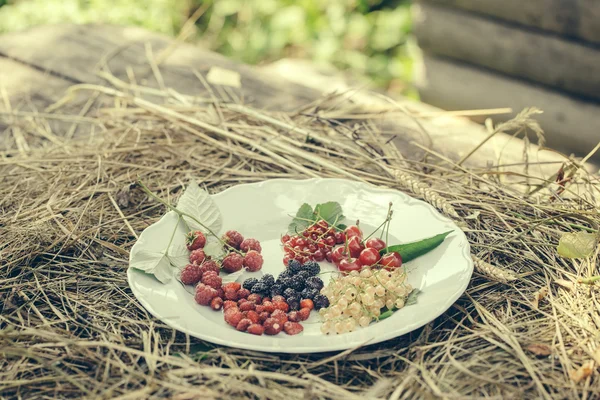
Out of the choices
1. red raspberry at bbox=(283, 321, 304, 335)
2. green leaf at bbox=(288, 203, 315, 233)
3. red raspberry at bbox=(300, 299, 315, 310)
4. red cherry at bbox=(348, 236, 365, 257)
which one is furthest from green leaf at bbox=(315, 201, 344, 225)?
red raspberry at bbox=(283, 321, 304, 335)

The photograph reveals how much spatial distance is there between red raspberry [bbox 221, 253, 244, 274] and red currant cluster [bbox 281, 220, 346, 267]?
0.13 meters

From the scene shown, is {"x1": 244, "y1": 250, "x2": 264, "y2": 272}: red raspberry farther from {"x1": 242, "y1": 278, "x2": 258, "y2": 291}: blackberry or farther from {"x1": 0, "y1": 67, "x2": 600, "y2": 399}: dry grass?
{"x1": 0, "y1": 67, "x2": 600, "y2": 399}: dry grass

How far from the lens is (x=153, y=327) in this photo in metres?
1.69

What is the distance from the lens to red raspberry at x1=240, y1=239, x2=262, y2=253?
199cm

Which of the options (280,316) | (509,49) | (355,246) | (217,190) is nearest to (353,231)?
(355,246)

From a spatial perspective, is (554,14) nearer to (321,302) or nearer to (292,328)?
(321,302)

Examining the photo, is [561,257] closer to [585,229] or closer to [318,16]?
[585,229]

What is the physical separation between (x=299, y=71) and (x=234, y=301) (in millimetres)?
1979

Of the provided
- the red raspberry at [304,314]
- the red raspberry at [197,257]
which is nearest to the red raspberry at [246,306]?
the red raspberry at [304,314]

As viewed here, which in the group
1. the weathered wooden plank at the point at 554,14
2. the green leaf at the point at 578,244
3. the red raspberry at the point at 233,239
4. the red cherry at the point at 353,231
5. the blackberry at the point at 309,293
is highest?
the weathered wooden plank at the point at 554,14

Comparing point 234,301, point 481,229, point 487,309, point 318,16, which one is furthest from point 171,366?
point 318,16

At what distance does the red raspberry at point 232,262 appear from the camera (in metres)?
1.92

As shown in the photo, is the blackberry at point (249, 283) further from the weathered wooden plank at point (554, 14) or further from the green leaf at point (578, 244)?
the weathered wooden plank at point (554, 14)

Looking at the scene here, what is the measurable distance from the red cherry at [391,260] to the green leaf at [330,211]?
0.83ft
